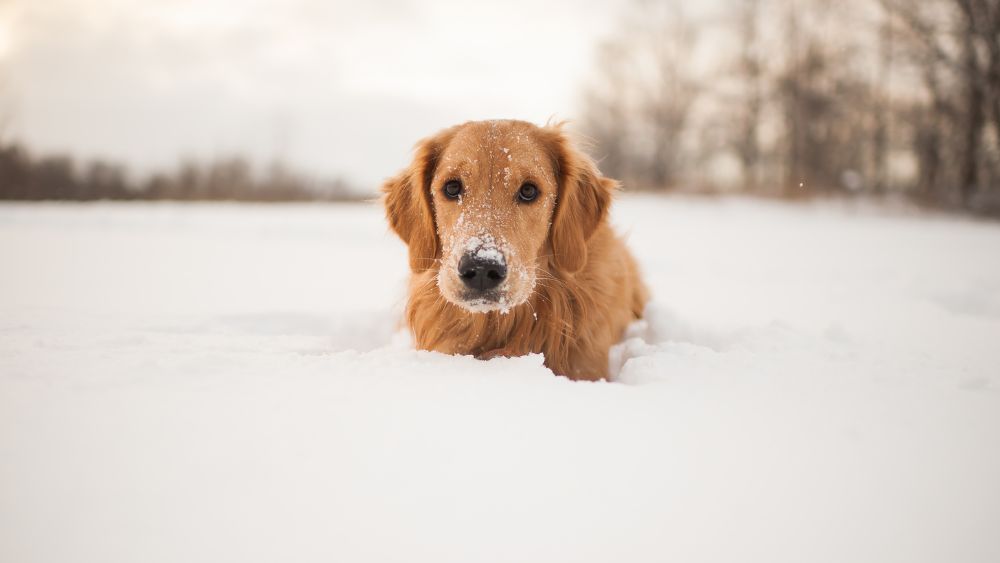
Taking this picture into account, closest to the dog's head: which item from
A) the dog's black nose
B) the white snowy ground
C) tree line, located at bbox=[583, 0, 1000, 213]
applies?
the dog's black nose

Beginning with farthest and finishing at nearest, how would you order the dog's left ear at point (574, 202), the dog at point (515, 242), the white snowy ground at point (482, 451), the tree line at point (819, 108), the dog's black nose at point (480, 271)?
the tree line at point (819, 108)
the dog's left ear at point (574, 202)
the dog at point (515, 242)
the dog's black nose at point (480, 271)
the white snowy ground at point (482, 451)

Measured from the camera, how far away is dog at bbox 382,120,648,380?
8.43ft

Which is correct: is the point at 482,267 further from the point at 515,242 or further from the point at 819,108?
the point at 819,108

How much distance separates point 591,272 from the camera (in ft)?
10.1

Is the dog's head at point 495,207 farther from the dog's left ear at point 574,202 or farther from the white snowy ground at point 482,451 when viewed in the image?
the white snowy ground at point 482,451

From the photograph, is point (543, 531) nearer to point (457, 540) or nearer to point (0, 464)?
point (457, 540)

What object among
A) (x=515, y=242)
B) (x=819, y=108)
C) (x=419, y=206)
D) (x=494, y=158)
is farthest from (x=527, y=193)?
(x=819, y=108)

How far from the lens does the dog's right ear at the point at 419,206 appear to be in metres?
3.06

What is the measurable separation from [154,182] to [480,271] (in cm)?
2315

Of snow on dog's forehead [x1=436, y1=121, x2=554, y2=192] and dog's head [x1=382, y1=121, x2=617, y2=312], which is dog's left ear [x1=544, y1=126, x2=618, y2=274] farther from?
snow on dog's forehead [x1=436, y1=121, x2=554, y2=192]

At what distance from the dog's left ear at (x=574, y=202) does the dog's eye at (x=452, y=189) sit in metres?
0.57

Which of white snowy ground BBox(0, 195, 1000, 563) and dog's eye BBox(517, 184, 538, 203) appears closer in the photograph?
white snowy ground BBox(0, 195, 1000, 563)

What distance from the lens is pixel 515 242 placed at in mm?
2545

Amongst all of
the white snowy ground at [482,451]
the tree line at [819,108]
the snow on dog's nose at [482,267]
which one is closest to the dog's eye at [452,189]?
the snow on dog's nose at [482,267]
